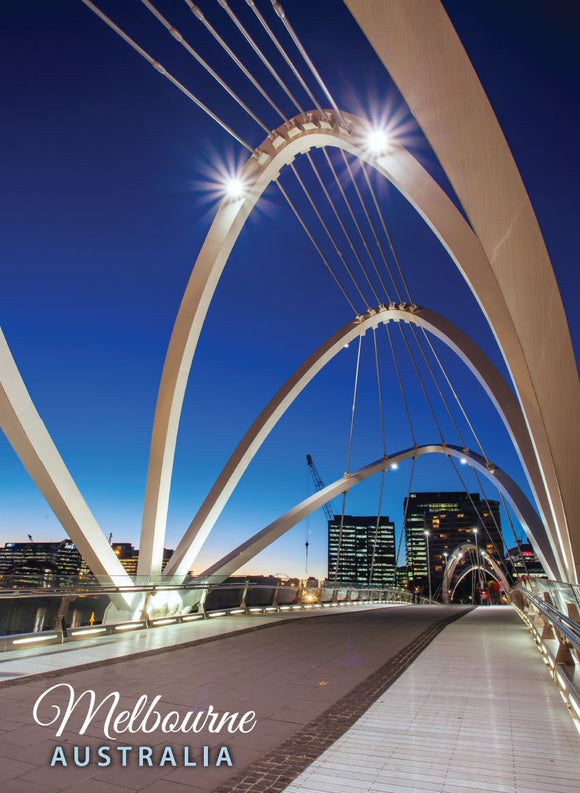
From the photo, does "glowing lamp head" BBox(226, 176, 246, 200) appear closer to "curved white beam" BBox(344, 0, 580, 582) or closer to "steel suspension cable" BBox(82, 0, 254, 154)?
"steel suspension cable" BBox(82, 0, 254, 154)

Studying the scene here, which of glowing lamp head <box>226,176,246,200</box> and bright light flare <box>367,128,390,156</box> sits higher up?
glowing lamp head <box>226,176,246,200</box>

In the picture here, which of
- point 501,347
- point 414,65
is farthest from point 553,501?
point 414,65

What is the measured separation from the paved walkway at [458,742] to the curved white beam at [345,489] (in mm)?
13487

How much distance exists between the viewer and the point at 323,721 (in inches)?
199

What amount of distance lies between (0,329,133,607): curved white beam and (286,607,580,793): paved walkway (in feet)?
27.1

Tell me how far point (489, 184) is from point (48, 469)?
1089 cm

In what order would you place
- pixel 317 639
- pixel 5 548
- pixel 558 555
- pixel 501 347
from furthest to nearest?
pixel 5 548
pixel 558 555
pixel 501 347
pixel 317 639

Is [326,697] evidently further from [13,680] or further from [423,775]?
[13,680]

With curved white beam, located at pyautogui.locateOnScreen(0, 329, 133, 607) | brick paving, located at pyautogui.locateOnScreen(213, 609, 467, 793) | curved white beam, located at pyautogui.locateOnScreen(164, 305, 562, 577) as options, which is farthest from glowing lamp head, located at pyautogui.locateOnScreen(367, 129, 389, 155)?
brick paving, located at pyautogui.locateOnScreen(213, 609, 467, 793)

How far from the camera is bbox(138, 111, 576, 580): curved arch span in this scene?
1262 centimetres

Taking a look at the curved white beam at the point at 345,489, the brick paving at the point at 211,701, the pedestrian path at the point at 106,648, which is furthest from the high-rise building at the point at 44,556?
the brick paving at the point at 211,701

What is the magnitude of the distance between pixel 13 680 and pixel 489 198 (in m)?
9.25

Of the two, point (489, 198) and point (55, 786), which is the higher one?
point (489, 198)

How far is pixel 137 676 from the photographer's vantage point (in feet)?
22.2
